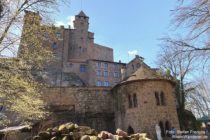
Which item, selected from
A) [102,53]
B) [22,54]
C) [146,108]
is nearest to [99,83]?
[102,53]

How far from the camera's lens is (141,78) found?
22984mm

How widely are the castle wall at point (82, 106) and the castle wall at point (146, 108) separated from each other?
3011 millimetres

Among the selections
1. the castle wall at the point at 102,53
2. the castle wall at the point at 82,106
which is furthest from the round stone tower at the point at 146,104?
the castle wall at the point at 102,53

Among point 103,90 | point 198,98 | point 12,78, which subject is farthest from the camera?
point 198,98

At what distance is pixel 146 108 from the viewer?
70.9ft

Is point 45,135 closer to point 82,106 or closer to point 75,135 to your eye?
point 75,135

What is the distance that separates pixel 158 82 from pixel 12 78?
1619cm

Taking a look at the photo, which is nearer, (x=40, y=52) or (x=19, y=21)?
(x=19, y=21)

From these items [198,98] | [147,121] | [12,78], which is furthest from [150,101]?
[12,78]

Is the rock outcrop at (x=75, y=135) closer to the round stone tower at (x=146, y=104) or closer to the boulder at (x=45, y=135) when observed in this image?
the boulder at (x=45, y=135)

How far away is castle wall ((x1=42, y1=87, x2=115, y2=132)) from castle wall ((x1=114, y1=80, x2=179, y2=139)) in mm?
3011

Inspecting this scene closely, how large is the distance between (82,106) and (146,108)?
362 inches

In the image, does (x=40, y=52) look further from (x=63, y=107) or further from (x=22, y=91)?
(x=63, y=107)

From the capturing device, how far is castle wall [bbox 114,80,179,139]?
69.6 ft
